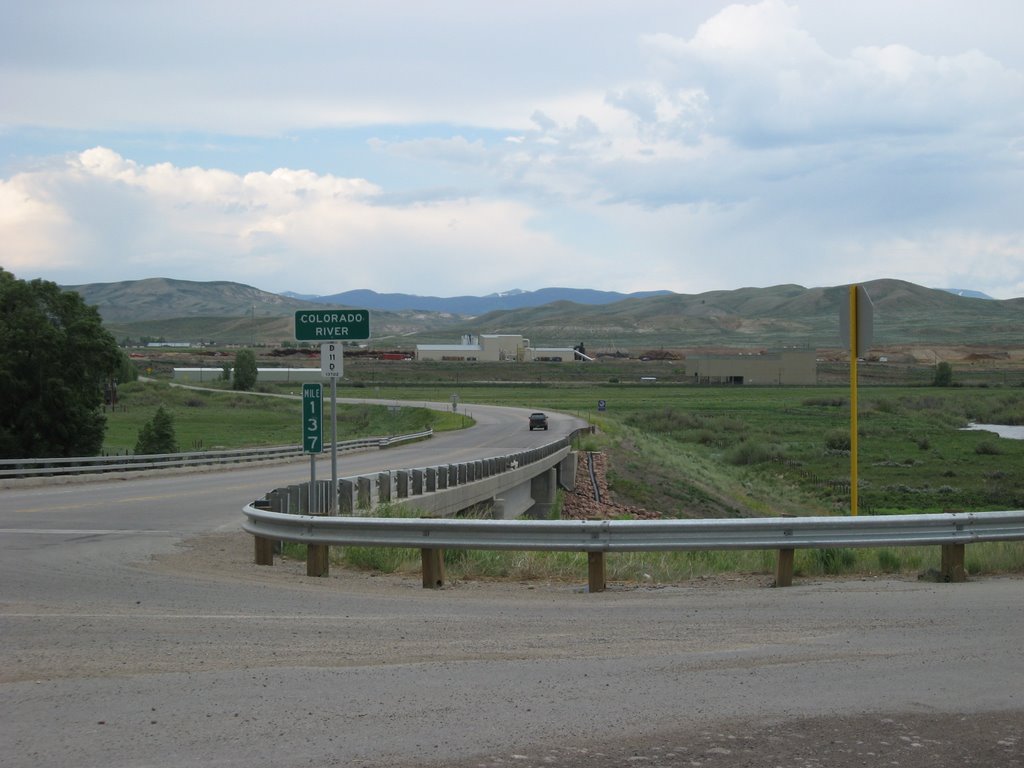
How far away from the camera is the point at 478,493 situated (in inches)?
1090

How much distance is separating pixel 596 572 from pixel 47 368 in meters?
41.4

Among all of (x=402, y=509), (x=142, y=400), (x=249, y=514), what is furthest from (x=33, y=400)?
(x=142, y=400)

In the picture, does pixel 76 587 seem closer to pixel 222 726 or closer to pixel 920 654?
pixel 222 726

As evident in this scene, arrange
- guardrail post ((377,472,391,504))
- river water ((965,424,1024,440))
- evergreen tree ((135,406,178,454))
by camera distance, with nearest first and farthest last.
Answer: guardrail post ((377,472,391,504)), evergreen tree ((135,406,178,454)), river water ((965,424,1024,440))

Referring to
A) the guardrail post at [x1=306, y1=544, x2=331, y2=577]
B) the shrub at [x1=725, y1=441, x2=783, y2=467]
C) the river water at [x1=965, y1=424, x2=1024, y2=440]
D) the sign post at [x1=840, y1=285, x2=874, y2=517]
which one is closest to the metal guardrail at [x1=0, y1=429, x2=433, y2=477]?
the guardrail post at [x1=306, y1=544, x2=331, y2=577]

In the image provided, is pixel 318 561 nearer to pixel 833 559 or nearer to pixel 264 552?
pixel 264 552

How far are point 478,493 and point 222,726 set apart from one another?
21.3m

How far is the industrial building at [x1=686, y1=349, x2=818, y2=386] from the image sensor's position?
490 feet

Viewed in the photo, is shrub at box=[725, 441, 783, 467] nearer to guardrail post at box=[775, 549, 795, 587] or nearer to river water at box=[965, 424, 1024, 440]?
river water at box=[965, 424, 1024, 440]

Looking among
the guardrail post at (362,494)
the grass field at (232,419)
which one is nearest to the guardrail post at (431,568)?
the guardrail post at (362,494)

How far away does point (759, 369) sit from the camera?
503ft

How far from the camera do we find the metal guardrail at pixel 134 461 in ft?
106

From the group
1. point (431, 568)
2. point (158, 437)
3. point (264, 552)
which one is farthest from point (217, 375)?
point (431, 568)

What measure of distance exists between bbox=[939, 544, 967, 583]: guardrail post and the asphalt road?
1.40ft
